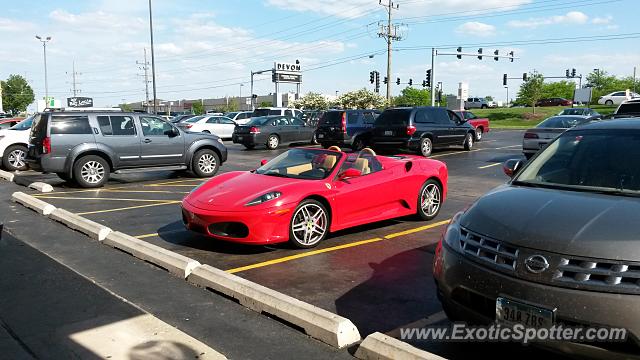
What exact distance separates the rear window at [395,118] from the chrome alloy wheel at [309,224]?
12.0 m

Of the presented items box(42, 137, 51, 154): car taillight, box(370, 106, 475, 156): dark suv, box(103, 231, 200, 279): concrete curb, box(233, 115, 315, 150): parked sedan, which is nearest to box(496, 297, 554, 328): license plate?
box(103, 231, 200, 279): concrete curb

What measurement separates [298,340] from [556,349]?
183 cm

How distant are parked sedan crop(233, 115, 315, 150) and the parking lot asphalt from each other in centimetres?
1246

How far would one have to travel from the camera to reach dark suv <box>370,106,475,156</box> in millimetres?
18078

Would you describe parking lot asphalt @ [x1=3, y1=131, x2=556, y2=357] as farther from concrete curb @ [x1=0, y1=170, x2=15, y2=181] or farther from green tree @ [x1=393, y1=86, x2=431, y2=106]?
green tree @ [x1=393, y1=86, x2=431, y2=106]

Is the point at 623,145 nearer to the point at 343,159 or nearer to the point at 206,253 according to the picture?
the point at 343,159

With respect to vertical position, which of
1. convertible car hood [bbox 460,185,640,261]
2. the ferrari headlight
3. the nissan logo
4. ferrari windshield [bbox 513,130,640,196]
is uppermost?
ferrari windshield [bbox 513,130,640,196]

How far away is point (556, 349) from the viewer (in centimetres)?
297

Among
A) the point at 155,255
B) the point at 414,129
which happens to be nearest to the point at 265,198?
the point at 155,255

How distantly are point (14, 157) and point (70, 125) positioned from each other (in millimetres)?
4981

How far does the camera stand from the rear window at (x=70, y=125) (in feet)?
39.7

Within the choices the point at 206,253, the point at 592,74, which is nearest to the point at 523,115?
the point at 592,74

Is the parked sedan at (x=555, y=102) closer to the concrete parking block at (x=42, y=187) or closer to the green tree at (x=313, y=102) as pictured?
the green tree at (x=313, y=102)

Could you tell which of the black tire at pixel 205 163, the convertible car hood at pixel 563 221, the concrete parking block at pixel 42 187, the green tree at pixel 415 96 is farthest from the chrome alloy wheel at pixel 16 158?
the green tree at pixel 415 96
